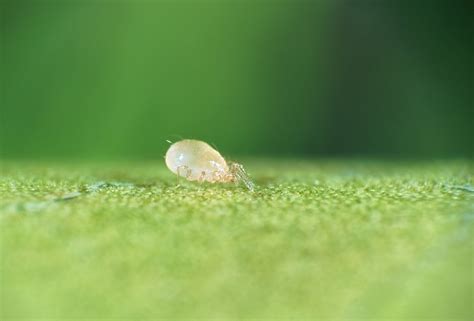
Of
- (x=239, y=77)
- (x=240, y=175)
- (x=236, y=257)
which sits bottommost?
(x=236, y=257)

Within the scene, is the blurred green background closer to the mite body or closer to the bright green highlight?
the mite body

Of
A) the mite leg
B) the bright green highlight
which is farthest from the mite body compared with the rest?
the bright green highlight

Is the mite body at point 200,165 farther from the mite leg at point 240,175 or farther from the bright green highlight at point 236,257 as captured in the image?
the bright green highlight at point 236,257

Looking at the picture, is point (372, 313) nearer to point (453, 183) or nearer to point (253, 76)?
point (453, 183)

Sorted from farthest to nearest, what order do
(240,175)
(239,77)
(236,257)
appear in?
(239,77)
(240,175)
(236,257)

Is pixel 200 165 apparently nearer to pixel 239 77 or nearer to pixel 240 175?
pixel 240 175

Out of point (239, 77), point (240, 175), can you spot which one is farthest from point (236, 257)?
point (239, 77)

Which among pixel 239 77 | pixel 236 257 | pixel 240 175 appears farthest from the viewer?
pixel 239 77
